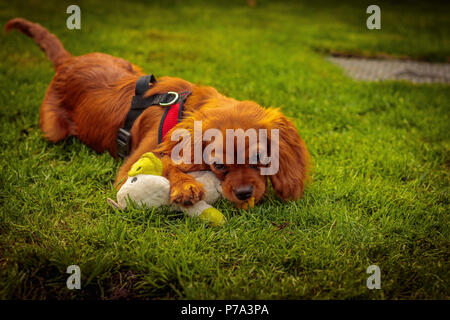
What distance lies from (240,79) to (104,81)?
241 centimetres

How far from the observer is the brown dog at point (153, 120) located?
2303mm

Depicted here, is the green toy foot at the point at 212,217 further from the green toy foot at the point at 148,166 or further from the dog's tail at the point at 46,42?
the dog's tail at the point at 46,42

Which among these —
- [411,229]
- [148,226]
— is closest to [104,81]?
[148,226]

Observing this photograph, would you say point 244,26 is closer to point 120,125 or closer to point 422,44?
point 422,44

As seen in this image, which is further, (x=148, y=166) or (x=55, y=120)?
(x=55, y=120)

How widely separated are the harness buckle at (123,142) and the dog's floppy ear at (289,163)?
119 centimetres

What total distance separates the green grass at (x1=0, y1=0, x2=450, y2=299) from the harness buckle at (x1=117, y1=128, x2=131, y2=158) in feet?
0.70

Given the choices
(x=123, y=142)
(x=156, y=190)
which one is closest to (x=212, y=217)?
(x=156, y=190)

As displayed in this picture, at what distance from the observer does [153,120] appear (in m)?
2.80

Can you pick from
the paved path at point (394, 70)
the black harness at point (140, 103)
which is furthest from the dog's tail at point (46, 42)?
the paved path at point (394, 70)

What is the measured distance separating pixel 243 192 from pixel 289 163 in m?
0.48

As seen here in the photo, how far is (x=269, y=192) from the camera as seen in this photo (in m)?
2.73

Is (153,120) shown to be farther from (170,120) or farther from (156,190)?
(156,190)

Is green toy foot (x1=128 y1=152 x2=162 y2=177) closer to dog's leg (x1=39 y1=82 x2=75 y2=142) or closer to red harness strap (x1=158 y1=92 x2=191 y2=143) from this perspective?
red harness strap (x1=158 y1=92 x2=191 y2=143)
